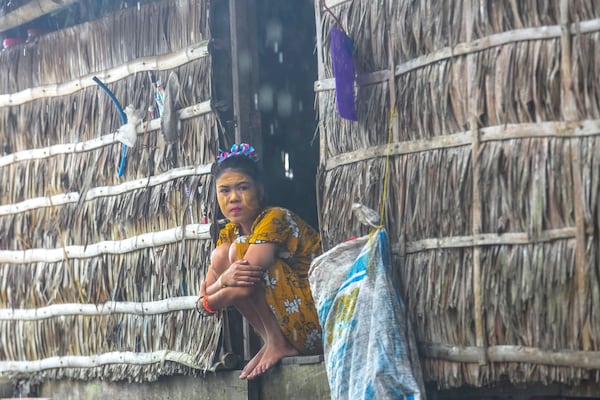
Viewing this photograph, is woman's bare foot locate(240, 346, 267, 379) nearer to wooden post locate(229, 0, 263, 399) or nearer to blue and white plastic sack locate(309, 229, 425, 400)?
wooden post locate(229, 0, 263, 399)

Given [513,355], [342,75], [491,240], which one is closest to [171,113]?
[342,75]

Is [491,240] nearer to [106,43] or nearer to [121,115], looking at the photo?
[121,115]

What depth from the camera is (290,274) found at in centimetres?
709

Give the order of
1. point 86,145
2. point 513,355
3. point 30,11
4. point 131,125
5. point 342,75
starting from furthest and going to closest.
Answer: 1. point 30,11
2. point 86,145
3. point 131,125
4. point 342,75
5. point 513,355

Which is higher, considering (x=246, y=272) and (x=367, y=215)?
(x=367, y=215)

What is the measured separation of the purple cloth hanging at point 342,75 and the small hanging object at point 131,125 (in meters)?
2.22

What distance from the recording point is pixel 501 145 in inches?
219

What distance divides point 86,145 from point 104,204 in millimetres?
496

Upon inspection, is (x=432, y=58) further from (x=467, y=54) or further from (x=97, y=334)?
(x=97, y=334)

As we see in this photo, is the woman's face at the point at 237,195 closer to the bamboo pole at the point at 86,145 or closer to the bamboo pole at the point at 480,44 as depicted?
the bamboo pole at the point at 86,145

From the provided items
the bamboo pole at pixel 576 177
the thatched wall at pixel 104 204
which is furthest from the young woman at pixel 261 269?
the bamboo pole at pixel 576 177

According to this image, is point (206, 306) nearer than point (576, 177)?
No

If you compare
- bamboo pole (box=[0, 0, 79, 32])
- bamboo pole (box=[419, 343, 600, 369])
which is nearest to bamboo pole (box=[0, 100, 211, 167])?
bamboo pole (box=[0, 0, 79, 32])

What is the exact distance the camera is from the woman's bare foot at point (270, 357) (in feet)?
22.9
